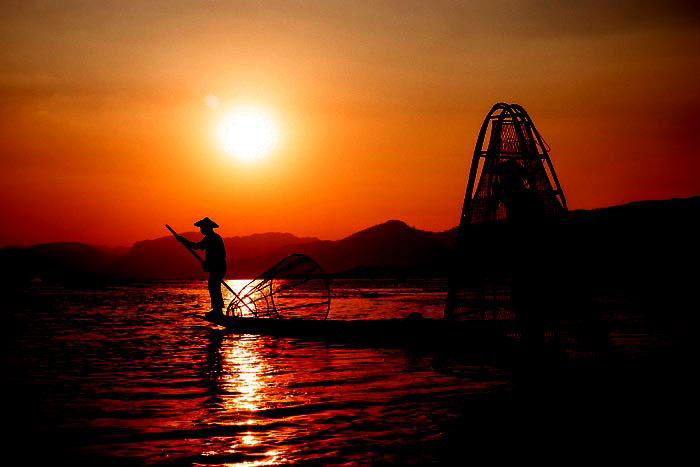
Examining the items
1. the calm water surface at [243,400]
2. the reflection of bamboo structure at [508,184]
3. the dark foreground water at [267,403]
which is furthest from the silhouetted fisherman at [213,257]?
the reflection of bamboo structure at [508,184]

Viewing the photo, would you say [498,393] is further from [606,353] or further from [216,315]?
[216,315]

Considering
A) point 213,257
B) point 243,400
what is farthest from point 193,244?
point 243,400

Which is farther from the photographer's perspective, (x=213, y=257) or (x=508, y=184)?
(x=213, y=257)

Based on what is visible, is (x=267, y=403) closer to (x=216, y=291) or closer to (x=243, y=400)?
(x=243, y=400)

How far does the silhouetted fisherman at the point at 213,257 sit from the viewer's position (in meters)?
24.8

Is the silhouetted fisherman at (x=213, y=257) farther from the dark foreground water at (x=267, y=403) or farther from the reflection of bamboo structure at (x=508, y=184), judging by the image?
the reflection of bamboo structure at (x=508, y=184)

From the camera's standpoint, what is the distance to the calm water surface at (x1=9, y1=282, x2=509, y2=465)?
29.2ft

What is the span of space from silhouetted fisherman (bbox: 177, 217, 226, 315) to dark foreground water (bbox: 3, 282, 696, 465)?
457 centimetres

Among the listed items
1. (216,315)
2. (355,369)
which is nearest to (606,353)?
(355,369)

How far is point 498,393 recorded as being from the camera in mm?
12164

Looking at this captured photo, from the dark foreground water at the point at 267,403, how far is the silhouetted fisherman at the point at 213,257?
457 centimetres

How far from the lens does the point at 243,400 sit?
12.2m

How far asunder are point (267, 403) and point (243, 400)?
1.92 ft

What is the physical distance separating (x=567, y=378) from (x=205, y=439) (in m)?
7.21
